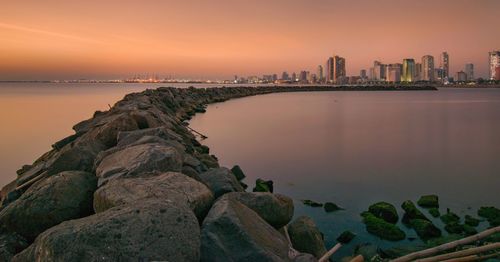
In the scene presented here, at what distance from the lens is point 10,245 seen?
4.01m

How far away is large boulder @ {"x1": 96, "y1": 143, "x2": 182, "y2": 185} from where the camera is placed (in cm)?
465

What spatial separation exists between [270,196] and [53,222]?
2382mm

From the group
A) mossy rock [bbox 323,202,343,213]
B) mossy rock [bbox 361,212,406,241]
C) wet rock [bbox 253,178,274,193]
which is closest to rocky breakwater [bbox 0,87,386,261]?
mossy rock [bbox 361,212,406,241]

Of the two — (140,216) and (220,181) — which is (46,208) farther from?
(220,181)

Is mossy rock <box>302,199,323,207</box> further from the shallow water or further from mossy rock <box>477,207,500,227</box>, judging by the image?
mossy rock <box>477,207,500,227</box>

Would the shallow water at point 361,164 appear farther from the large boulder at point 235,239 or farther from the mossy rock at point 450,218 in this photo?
the large boulder at point 235,239

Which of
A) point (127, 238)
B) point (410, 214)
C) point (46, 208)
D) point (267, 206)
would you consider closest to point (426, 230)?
point (410, 214)

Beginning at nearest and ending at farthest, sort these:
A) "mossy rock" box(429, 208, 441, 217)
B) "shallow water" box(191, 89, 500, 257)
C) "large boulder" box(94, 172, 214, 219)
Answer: "large boulder" box(94, 172, 214, 219) → "mossy rock" box(429, 208, 441, 217) → "shallow water" box(191, 89, 500, 257)

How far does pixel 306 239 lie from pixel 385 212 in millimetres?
2337

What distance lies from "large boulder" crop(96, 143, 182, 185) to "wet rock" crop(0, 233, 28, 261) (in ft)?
3.18

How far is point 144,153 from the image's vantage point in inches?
196

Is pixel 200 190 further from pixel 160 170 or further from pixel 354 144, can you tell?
pixel 354 144

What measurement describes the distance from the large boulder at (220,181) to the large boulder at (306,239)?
0.97 meters

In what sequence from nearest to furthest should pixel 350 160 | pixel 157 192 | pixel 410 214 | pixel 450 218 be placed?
1. pixel 157 192
2. pixel 450 218
3. pixel 410 214
4. pixel 350 160
